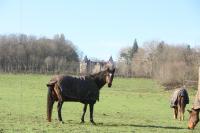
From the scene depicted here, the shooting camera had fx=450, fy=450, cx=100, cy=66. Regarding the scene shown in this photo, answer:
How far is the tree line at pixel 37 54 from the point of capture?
12888 centimetres

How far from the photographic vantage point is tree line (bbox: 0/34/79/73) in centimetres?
12888

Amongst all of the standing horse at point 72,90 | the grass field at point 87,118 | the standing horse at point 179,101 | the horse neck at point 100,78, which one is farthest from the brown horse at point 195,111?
the standing horse at point 179,101

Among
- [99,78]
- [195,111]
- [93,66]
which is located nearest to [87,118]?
[99,78]

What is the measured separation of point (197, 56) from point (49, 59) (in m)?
61.0

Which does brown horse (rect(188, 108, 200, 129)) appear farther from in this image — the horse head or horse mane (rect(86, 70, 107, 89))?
horse mane (rect(86, 70, 107, 89))

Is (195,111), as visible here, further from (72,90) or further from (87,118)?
(87,118)

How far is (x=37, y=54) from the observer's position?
14712 centimetres

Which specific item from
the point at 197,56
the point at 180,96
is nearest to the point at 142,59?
the point at 197,56

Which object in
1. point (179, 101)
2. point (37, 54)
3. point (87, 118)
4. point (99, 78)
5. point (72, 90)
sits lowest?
point (87, 118)

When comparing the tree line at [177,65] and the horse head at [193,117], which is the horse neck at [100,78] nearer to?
the horse head at [193,117]

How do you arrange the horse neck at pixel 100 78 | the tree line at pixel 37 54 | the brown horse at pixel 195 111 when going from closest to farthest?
the brown horse at pixel 195 111
the horse neck at pixel 100 78
the tree line at pixel 37 54

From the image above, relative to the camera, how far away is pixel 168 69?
3374 inches

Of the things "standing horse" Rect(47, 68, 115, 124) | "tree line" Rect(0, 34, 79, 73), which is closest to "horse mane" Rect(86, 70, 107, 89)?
"standing horse" Rect(47, 68, 115, 124)

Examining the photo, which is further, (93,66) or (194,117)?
(93,66)
